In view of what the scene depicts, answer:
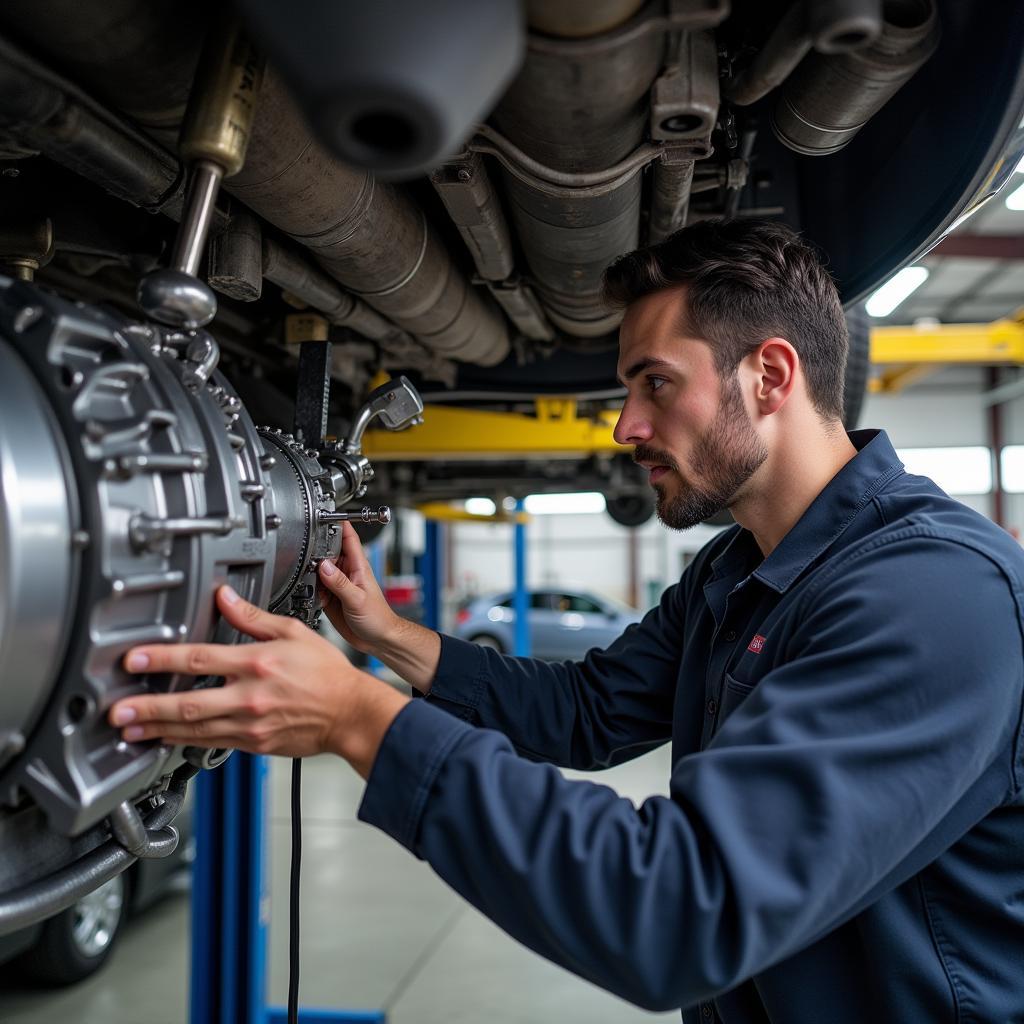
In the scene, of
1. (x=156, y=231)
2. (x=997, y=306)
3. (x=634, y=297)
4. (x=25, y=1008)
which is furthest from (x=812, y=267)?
(x=997, y=306)

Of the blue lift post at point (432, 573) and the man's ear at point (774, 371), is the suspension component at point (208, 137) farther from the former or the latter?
the blue lift post at point (432, 573)

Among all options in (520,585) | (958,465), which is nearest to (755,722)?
(520,585)

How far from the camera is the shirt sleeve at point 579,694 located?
1087mm

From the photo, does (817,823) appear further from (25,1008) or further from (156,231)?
(25,1008)

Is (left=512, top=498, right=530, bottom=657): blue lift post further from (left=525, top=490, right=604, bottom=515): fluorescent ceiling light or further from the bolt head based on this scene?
(left=525, top=490, right=604, bottom=515): fluorescent ceiling light

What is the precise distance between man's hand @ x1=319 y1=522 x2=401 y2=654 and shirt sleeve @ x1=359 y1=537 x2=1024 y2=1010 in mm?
363

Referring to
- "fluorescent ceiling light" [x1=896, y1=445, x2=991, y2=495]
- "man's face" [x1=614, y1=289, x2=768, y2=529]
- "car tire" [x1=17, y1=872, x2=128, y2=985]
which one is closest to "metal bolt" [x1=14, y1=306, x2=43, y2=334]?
"man's face" [x1=614, y1=289, x2=768, y2=529]

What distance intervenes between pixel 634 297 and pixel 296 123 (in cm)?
40

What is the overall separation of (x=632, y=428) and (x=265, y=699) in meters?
0.49

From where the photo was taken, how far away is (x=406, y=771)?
0.63 m

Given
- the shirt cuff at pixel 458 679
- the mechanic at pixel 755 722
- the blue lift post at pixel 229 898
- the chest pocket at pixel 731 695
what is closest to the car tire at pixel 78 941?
the blue lift post at pixel 229 898

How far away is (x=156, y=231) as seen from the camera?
39.5 inches

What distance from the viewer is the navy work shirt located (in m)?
0.59

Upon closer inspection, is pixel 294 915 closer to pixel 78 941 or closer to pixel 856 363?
pixel 856 363
